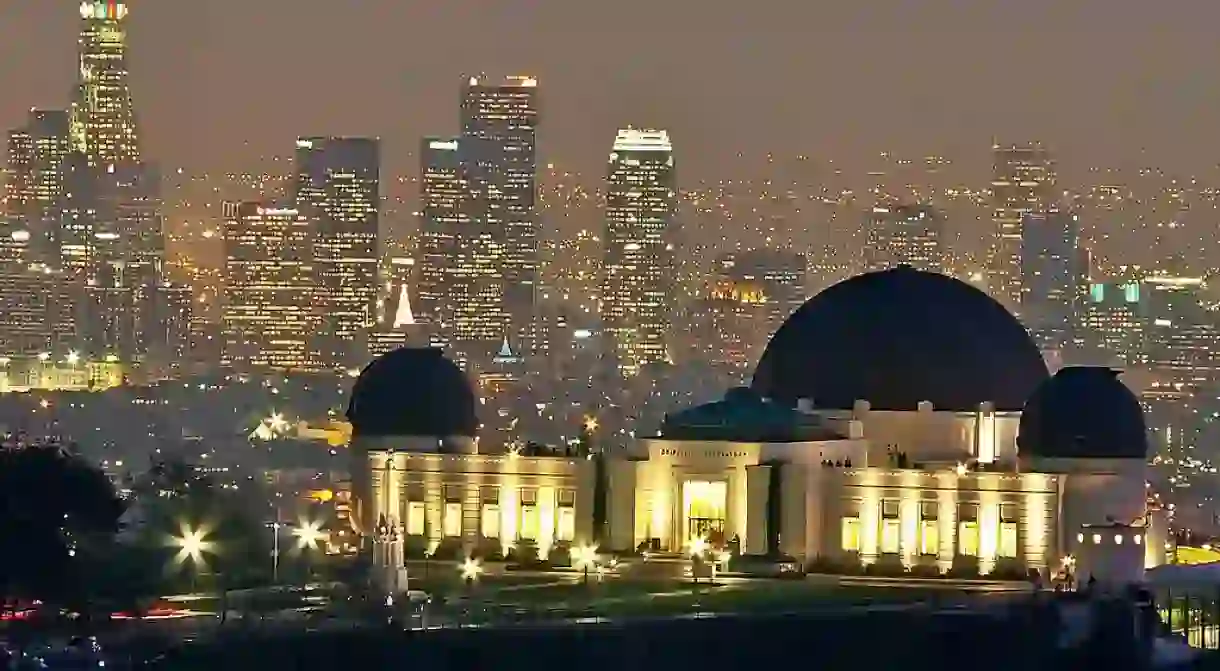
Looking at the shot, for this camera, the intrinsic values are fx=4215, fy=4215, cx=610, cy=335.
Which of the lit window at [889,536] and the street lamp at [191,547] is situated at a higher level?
the lit window at [889,536]

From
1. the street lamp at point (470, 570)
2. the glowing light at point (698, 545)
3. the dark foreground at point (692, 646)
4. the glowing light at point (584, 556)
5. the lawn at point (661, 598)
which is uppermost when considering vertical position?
the glowing light at point (698, 545)

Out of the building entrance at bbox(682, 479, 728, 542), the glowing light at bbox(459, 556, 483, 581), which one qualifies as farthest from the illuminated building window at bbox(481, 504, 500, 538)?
the building entrance at bbox(682, 479, 728, 542)

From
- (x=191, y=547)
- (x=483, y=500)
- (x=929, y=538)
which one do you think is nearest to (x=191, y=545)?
(x=191, y=547)

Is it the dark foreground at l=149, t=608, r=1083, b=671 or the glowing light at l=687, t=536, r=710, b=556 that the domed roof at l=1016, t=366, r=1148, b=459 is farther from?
the dark foreground at l=149, t=608, r=1083, b=671

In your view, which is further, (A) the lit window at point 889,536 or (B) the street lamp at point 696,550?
(A) the lit window at point 889,536

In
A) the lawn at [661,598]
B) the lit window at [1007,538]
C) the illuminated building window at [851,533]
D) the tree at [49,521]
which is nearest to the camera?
the tree at [49,521]

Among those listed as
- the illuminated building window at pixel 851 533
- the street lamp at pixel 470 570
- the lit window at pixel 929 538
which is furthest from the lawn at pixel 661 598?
the lit window at pixel 929 538

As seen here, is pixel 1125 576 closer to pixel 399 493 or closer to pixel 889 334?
pixel 889 334

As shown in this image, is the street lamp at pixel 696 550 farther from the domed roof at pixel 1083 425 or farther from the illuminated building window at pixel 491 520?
the domed roof at pixel 1083 425
